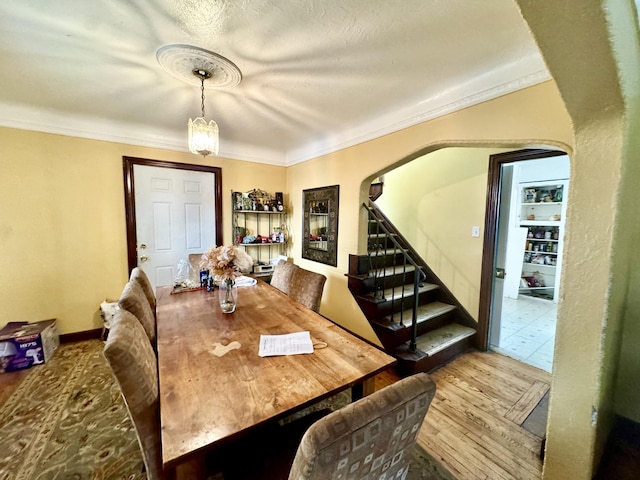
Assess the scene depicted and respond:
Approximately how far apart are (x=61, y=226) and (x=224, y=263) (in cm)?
232

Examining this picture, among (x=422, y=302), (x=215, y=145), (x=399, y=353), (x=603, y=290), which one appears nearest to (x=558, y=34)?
(x=603, y=290)

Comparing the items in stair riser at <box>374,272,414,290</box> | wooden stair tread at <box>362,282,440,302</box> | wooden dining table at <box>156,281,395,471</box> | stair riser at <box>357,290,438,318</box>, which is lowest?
stair riser at <box>357,290,438,318</box>

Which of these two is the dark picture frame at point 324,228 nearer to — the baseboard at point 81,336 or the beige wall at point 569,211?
the beige wall at point 569,211

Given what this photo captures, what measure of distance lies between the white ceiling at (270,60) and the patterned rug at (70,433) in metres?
2.41

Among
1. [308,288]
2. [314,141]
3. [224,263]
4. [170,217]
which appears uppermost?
[314,141]

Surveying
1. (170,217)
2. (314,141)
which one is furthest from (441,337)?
(170,217)

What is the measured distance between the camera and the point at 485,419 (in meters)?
1.79

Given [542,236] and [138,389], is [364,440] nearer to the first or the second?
[138,389]

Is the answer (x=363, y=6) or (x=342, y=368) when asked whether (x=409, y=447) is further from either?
(x=363, y=6)

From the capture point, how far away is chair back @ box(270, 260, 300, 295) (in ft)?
7.50

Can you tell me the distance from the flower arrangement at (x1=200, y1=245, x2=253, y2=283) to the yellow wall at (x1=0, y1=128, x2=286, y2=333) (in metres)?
2.00

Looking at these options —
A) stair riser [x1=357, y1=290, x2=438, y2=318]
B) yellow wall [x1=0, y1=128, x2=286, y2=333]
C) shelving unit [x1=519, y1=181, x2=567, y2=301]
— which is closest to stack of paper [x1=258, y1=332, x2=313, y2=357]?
stair riser [x1=357, y1=290, x2=438, y2=318]

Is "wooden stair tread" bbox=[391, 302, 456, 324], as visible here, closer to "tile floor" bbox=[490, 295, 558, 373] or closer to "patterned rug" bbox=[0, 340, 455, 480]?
"tile floor" bbox=[490, 295, 558, 373]

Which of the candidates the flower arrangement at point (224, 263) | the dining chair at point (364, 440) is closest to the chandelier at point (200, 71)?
the flower arrangement at point (224, 263)
